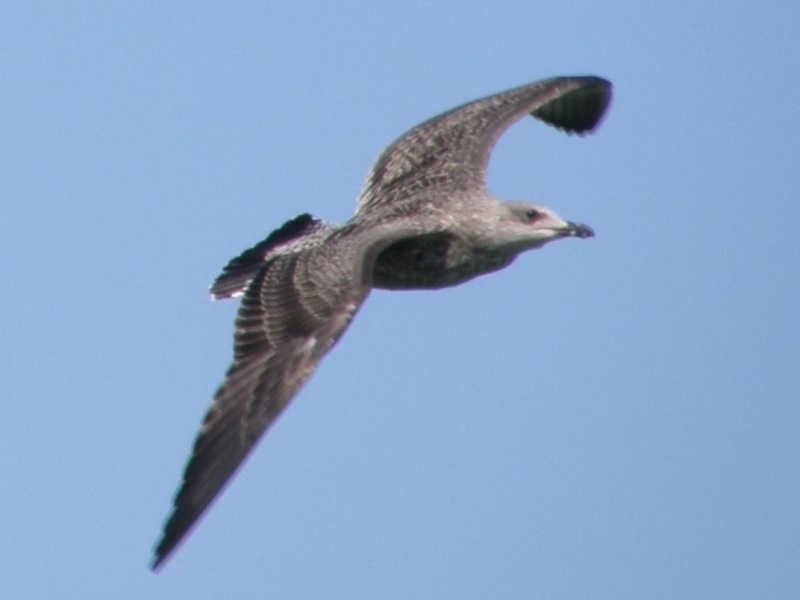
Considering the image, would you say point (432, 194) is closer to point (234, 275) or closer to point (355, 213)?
point (355, 213)

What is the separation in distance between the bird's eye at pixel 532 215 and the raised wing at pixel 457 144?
31.8 inches

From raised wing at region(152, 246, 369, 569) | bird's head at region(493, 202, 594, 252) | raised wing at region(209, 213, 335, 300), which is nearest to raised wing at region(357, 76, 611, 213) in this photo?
raised wing at region(209, 213, 335, 300)

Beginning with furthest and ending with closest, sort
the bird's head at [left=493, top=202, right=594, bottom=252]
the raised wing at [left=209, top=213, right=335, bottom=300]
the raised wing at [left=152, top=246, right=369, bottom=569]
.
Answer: the raised wing at [left=209, top=213, right=335, bottom=300]
the bird's head at [left=493, top=202, right=594, bottom=252]
the raised wing at [left=152, top=246, right=369, bottom=569]

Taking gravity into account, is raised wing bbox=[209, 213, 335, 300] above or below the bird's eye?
below

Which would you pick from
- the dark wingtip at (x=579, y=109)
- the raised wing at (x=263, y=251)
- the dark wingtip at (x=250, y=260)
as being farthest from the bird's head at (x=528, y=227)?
the dark wingtip at (x=579, y=109)

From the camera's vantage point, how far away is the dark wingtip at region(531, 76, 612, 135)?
18.2 metres

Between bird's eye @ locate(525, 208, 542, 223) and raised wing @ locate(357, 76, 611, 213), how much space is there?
2.65 ft

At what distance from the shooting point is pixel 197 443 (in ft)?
38.3

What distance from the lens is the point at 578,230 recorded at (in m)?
14.8

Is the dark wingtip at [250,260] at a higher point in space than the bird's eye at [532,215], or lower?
lower

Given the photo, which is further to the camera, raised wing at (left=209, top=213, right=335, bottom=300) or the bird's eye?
raised wing at (left=209, top=213, right=335, bottom=300)

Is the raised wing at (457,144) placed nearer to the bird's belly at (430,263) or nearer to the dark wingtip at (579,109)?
the dark wingtip at (579,109)

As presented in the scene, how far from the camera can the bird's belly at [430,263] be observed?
1459cm

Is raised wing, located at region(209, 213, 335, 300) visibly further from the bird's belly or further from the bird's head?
the bird's head
